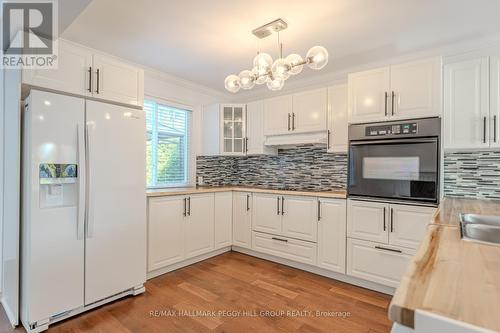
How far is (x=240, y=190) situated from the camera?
142 inches

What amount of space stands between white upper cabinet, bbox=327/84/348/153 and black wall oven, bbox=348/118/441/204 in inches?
11.8

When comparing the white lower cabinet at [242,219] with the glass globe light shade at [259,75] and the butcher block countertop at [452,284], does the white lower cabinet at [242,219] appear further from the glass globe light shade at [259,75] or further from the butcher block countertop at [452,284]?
the butcher block countertop at [452,284]

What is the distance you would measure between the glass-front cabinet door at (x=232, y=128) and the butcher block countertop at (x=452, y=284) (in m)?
3.04

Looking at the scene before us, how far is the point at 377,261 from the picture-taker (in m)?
2.54

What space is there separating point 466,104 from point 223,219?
2.87 m

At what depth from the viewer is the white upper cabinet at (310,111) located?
3170 millimetres

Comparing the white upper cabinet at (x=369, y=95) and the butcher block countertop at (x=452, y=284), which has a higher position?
the white upper cabinet at (x=369, y=95)

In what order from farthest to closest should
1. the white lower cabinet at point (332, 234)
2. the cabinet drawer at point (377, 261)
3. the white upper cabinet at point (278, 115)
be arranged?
the white upper cabinet at point (278, 115), the white lower cabinet at point (332, 234), the cabinet drawer at point (377, 261)

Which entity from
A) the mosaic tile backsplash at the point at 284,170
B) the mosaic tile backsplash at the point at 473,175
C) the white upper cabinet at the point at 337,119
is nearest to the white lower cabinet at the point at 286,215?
the mosaic tile backsplash at the point at 284,170

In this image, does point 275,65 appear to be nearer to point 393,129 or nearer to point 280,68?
point 280,68

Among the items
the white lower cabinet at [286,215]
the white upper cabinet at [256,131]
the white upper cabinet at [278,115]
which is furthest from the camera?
the white upper cabinet at [256,131]

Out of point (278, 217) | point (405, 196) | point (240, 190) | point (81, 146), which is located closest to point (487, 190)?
point (405, 196)

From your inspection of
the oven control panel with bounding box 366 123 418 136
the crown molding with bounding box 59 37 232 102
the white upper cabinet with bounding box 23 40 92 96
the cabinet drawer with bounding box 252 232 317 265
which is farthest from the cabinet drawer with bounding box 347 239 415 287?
the crown molding with bounding box 59 37 232 102

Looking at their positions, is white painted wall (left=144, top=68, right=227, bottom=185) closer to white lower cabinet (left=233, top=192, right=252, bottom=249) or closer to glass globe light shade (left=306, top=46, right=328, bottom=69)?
white lower cabinet (left=233, top=192, right=252, bottom=249)
